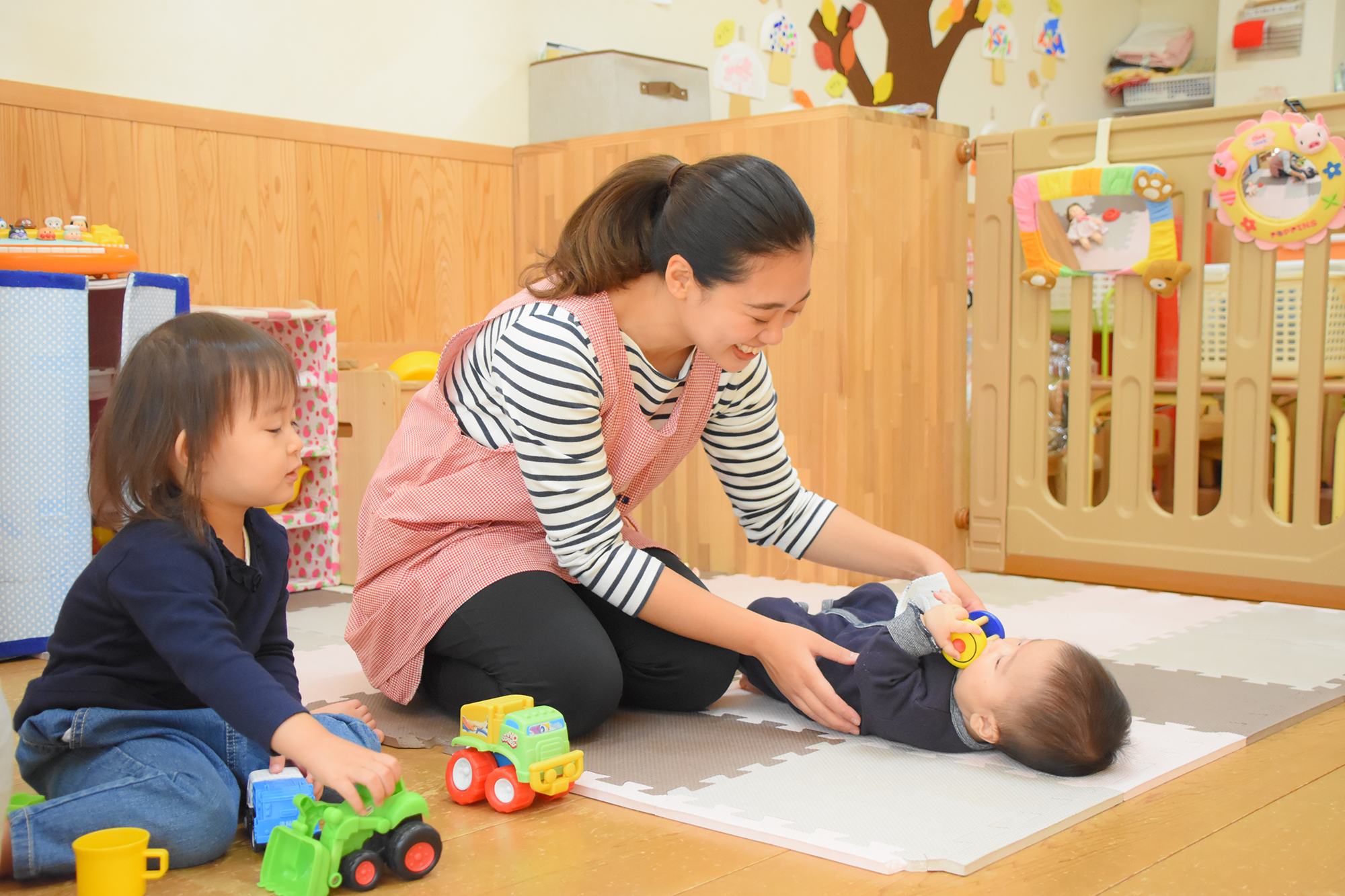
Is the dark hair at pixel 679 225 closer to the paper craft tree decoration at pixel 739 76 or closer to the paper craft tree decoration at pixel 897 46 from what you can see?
the paper craft tree decoration at pixel 739 76

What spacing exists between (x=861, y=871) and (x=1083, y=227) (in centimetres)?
167

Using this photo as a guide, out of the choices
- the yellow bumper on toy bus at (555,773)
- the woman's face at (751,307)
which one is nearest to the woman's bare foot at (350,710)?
the yellow bumper on toy bus at (555,773)

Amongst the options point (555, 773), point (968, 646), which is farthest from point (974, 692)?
point (555, 773)

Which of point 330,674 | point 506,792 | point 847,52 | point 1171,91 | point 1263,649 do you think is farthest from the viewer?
point 1171,91

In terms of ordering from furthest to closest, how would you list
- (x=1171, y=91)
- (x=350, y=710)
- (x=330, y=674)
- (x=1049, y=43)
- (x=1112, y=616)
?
(x=1171, y=91), (x=1049, y=43), (x=1112, y=616), (x=330, y=674), (x=350, y=710)

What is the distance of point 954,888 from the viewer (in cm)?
95

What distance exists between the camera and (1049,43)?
4.26 metres

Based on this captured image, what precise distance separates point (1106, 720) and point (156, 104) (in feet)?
6.30

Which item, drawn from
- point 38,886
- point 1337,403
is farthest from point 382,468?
point 1337,403

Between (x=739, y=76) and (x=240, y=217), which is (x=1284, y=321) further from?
(x=240, y=217)

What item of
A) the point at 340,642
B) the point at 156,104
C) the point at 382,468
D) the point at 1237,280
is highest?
the point at 156,104

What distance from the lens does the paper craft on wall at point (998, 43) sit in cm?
397

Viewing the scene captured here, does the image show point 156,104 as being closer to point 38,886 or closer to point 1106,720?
point 38,886

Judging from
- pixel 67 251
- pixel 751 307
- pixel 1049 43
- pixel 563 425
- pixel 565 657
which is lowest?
pixel 565 657
